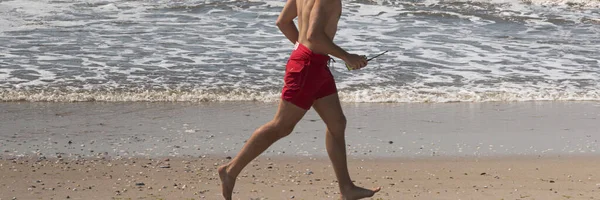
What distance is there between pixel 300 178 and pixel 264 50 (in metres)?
6.97

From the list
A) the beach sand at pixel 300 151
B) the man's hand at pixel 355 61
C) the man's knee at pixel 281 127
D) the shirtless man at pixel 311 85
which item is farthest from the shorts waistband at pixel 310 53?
the beach sand at pixel 300 151

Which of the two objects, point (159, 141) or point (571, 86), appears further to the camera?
point (571, 86)

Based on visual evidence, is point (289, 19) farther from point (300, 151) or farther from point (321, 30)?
point (300, 151)

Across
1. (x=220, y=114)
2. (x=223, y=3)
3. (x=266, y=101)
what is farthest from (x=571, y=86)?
(x=223, y=3)

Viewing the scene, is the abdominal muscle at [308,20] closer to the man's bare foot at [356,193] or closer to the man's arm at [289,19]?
the man's arm at [289,19]

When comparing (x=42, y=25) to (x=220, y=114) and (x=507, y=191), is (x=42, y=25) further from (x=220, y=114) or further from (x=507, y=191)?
(x=507, y=191)

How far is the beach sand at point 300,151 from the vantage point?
5730mm

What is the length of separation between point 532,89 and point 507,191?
16.9 feet

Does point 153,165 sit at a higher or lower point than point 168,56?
higher

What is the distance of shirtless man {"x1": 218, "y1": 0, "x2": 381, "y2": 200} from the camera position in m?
4.55

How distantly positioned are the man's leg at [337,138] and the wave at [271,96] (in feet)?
16.0

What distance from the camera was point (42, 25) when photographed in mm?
14945

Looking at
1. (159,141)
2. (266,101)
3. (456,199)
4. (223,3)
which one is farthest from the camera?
(223,3)

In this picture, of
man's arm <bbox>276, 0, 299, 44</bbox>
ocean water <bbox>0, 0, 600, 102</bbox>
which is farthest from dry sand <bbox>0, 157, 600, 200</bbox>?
ocean water <bbox>0, 0, 600, 102</bbox>
